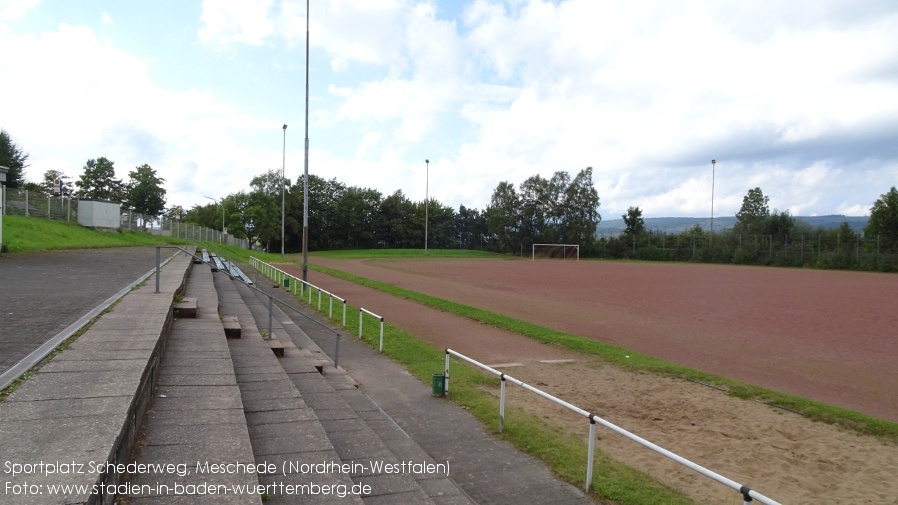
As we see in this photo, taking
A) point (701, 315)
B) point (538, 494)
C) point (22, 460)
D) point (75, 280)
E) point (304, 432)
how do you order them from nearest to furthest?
point (22, 460) < point (304, 432) < point (538, 494) < point (75, 280) < point (701, 315)

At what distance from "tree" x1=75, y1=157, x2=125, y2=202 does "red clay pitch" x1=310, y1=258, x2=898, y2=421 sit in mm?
72344

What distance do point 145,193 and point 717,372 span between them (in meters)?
82.6

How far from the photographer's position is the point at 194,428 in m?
4.12

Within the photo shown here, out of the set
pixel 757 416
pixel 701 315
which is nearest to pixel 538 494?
pixel 757 416

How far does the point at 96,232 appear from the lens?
3403cm

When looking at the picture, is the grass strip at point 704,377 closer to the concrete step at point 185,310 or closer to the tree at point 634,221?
the concrete step at point 185,310

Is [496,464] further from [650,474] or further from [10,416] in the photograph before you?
[10,416]

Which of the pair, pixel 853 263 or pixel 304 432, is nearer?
pixel 304 432

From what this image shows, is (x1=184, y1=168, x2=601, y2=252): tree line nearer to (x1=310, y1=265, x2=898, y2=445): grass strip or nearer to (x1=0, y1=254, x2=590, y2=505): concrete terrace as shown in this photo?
(x1=310, y1=265, x2=898, y2=445): grass strip

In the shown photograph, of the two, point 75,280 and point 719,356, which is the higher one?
point 75,280

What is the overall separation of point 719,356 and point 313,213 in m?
88.8

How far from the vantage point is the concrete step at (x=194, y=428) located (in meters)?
3.31

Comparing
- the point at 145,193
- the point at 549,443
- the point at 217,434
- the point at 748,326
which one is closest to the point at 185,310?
the point at 217,434

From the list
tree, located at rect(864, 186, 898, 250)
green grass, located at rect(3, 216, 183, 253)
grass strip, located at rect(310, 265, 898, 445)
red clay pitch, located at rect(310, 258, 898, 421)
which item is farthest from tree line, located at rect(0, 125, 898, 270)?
grass strip, located at rect(310, 265, 898, 445)
